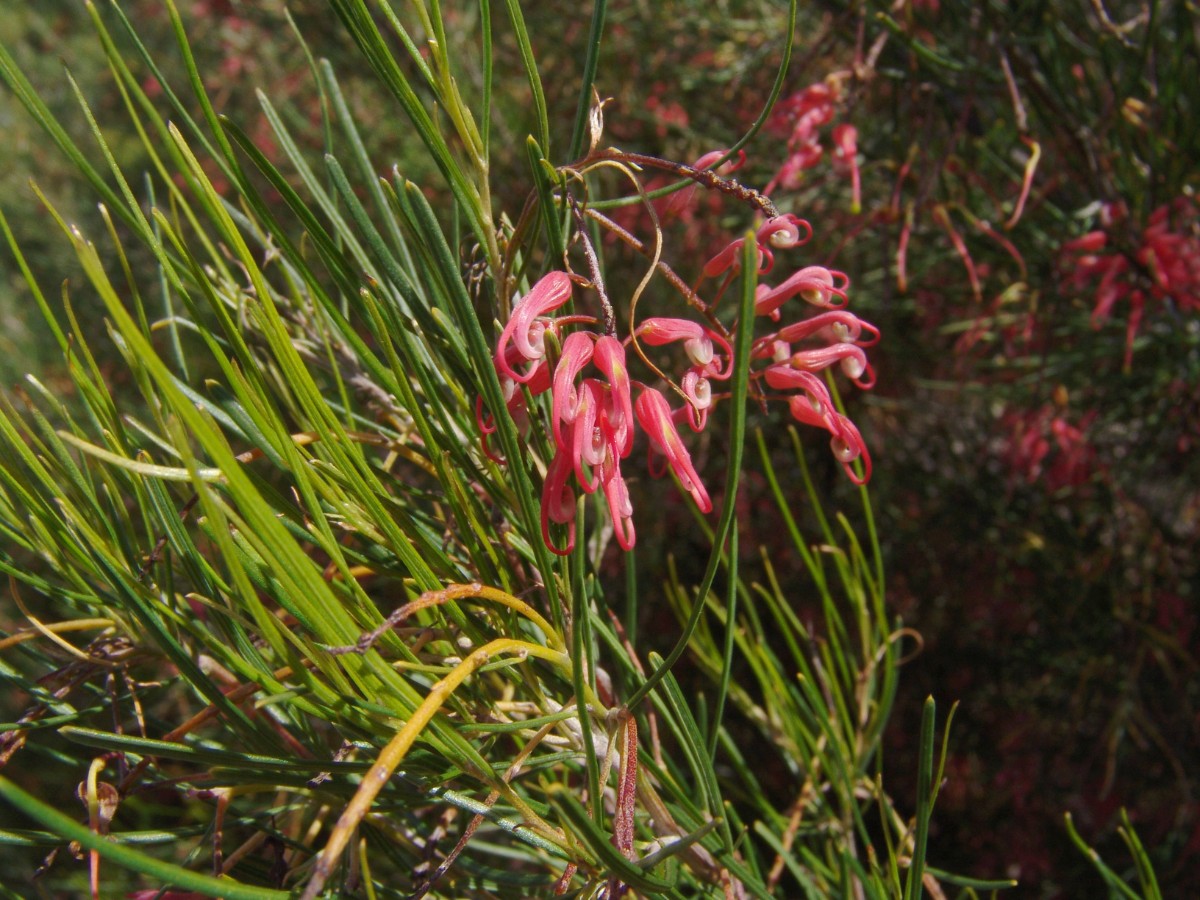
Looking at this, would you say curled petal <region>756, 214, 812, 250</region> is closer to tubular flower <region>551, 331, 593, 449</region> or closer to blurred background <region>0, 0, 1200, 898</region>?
tubular flower <region>551, 331, 593, 449</region>

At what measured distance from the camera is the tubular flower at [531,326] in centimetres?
34

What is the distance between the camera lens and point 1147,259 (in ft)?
2.83

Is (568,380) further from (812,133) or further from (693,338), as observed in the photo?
(812,133)

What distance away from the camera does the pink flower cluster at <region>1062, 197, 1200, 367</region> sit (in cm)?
84

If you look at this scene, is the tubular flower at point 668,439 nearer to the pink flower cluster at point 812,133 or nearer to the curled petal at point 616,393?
the curled petal at point 616,393

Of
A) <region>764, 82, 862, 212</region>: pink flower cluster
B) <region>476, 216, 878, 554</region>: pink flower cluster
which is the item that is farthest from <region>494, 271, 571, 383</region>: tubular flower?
<region>764, 82, 862, 212</region>: pink flower cluster

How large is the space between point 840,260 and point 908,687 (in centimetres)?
77

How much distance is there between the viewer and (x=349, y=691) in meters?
0.33

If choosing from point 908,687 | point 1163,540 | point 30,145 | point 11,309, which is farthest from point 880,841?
point 30,145

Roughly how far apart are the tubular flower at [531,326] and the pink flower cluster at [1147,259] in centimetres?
69

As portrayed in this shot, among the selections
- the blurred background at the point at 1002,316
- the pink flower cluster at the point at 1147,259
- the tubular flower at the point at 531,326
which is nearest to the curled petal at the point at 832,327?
the tubular flower at the point at 531,326

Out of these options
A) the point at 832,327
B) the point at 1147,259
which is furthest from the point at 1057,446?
the point at 832,327

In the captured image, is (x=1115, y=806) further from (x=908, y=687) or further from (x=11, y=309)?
(x=11, y=309)

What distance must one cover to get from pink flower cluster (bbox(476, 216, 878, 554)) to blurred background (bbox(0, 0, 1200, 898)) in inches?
15.4
